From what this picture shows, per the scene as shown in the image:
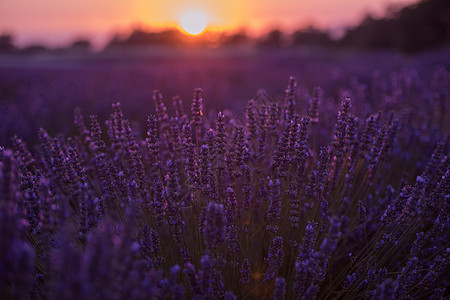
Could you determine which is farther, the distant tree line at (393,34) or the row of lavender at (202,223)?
the distant tree line at (393,34)

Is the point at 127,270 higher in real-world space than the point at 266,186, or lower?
lower

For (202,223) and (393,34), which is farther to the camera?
(393,34)

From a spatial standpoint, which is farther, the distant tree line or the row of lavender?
the distant tree line

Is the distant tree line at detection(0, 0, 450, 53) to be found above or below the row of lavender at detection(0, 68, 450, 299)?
above

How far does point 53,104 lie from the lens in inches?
227

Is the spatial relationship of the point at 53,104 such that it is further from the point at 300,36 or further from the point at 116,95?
the point at 300,36

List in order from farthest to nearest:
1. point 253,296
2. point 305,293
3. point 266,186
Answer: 1. point 266,186
2. point 253,296
3. point 305,293

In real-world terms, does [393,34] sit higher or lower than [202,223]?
higher

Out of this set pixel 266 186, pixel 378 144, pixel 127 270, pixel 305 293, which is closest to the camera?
pixel 127 270

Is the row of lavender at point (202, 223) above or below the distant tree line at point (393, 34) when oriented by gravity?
below

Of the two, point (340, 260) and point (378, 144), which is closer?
point (378, 144)

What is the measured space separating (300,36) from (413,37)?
823 inches

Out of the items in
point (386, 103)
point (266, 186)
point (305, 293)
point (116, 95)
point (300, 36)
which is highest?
point (300, 36)

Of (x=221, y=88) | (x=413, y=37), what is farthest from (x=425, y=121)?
(x=413, y=37)
